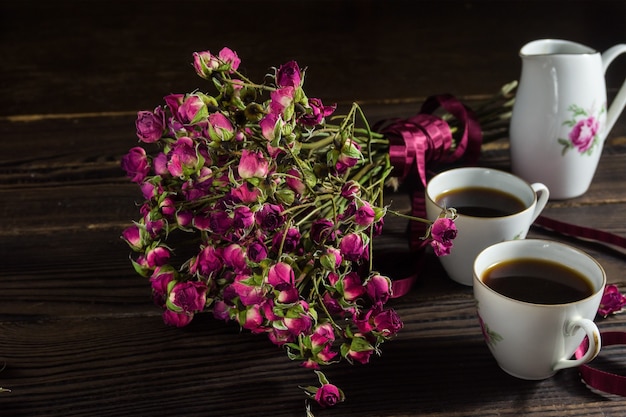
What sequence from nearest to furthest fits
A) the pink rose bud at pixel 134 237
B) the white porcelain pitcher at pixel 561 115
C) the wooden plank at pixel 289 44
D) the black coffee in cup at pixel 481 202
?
the pink rose bud at pixel 134 237 < the black coffee in cup at pixel 481 202 < the white porcelain pitcher at pixel 561 115 < the wooden plank at pixel 289 44

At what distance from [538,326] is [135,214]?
0.63 meters

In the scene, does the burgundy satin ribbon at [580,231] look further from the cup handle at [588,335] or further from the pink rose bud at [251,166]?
the pink rose bud at [251,166]

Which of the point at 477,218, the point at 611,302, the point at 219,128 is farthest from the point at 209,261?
the point at 611,302

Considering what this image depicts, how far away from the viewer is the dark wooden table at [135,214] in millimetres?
783

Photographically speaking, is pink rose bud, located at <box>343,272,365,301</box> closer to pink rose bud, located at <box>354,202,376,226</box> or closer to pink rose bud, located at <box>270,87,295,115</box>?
pink rose bud, located at <box>354,202,376,226</box>

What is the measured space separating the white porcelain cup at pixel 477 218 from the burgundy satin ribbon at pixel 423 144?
0.05 meters

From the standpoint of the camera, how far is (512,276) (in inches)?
32.3

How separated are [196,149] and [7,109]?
1002 millimetres

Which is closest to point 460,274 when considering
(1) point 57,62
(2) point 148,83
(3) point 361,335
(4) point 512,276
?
(4) point 512,276

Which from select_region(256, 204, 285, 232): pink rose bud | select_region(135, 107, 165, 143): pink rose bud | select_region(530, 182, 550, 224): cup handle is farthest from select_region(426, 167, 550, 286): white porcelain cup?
select_region(135, 107, 165, 143): pink rose bud

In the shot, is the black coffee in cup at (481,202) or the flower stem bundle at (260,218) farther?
the black coffee in cup at (481,202)

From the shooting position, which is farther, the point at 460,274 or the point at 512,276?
the point at 460,274

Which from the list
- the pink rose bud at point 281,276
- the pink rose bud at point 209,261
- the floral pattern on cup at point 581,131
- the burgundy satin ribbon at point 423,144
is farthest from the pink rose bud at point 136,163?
the floral pattern on cup at point 581,131

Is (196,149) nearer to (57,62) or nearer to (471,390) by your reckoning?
(471,390)
